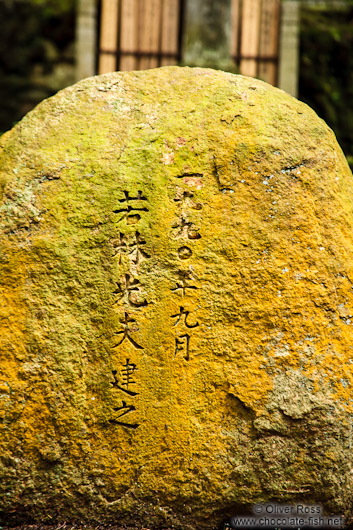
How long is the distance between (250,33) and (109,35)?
1.64m

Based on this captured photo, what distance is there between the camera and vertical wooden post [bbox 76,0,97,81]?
21.6ft

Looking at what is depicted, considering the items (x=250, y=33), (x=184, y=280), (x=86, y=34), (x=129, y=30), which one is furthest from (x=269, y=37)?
(x=184, y=280)

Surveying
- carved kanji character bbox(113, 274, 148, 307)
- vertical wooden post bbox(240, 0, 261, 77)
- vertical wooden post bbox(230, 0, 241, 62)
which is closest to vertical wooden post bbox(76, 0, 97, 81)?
vertical wooden post bbox(230, 0, 241, 62)

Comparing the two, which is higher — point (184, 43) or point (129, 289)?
point (184, 43)

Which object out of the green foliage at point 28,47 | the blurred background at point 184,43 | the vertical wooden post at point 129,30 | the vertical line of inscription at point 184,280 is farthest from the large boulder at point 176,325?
the green foliage at point 28,47

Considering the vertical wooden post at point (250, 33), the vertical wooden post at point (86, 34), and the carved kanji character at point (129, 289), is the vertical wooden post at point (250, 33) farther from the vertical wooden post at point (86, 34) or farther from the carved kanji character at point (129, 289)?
the carved kanji character at point (129, 289)

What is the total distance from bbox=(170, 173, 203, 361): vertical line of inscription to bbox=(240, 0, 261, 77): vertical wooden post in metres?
4.20

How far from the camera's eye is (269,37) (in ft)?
21.9

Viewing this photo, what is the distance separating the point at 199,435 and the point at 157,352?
47 cm

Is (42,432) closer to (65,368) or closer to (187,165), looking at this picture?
(65,368)

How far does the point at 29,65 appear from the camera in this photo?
750 cm

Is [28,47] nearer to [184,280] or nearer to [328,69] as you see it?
[328,69]

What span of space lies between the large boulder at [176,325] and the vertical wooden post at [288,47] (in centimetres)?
384

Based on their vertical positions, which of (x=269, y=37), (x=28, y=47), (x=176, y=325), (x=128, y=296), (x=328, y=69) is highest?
(x=269, y=37)
